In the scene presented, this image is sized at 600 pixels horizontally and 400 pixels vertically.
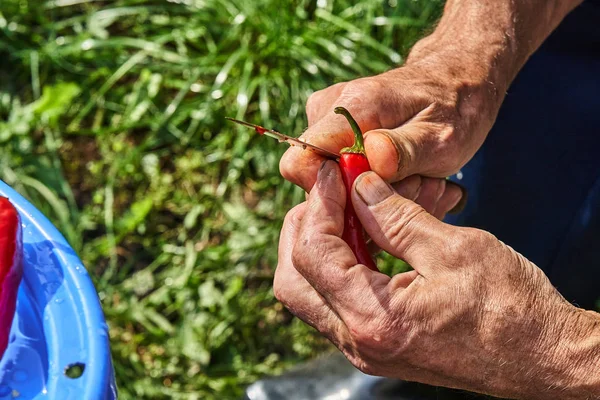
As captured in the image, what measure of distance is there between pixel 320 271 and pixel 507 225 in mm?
884

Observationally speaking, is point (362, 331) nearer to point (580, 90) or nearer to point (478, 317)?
point (478, 317)

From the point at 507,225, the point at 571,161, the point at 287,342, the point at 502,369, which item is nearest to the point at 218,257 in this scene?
the point at 287,342

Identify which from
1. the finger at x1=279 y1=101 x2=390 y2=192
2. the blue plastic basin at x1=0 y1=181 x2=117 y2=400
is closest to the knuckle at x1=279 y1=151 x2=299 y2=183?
the finger at x1=279 y1=101 x2=390 y2=192

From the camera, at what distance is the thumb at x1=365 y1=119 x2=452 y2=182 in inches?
50.8

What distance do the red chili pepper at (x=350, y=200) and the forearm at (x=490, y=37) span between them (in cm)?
37

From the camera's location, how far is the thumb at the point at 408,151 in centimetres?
129

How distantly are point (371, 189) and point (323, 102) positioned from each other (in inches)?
11.4

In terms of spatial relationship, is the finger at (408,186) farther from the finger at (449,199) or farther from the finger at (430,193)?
the finger at (449,199)

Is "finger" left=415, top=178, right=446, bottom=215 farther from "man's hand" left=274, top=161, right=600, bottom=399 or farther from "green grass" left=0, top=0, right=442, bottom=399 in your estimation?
"green grass" left=0, top=0, right=442, bottom=399

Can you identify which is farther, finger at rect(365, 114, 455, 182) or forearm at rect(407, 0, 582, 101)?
forearm at rect(407, 0, 582, 101)

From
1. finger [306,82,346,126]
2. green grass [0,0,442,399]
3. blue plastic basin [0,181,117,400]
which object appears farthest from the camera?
green grass [0,0,442,399]

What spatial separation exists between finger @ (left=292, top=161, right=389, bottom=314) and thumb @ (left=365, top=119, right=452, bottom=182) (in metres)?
0.08

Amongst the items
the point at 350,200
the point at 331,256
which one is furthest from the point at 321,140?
the point at 331,256

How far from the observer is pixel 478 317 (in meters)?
1.20
